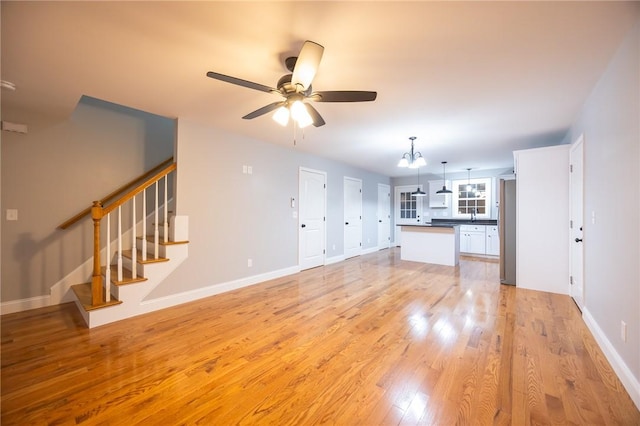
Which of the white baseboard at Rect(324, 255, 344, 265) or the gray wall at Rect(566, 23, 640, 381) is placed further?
the white baseboard at Rect(324, 255, 344, 265)

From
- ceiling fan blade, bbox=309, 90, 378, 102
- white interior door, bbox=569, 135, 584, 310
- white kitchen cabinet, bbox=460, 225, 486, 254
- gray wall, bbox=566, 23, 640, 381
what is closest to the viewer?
gray wall, bbox=566, 23, 640, 381

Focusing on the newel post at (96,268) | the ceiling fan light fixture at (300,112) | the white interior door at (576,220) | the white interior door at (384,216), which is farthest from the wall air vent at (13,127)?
the white interior door at (384,216)

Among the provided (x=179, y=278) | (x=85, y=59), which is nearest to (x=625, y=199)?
(x=85, y=59)

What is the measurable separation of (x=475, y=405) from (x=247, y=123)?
378 centimetres

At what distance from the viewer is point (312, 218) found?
219 inches

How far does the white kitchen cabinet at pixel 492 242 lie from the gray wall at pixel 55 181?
319 inches

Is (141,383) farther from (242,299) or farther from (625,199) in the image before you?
(625,199)

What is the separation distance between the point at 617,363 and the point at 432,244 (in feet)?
13.4

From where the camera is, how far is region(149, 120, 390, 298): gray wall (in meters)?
3.50

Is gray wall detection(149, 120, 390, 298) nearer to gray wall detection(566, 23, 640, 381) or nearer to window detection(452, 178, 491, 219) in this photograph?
gray wall detection(566, 23, 640, 381)

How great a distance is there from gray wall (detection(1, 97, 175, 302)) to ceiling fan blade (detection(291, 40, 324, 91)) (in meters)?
3.36

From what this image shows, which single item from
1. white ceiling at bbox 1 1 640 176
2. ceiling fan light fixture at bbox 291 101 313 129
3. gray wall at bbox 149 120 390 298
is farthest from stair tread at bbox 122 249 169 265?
ceiling fan light fixture at bbox 291 101 313 129

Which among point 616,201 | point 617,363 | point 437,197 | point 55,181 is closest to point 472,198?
point 437,197

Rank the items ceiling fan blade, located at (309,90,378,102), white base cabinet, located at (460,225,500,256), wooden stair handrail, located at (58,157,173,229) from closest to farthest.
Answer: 1. ceiling fan blade, located at (309,90,378,102)
2. wooden stair handrail, located at (58,157,173,229)
3. white base cabinet, located at (460,225,500,256)
